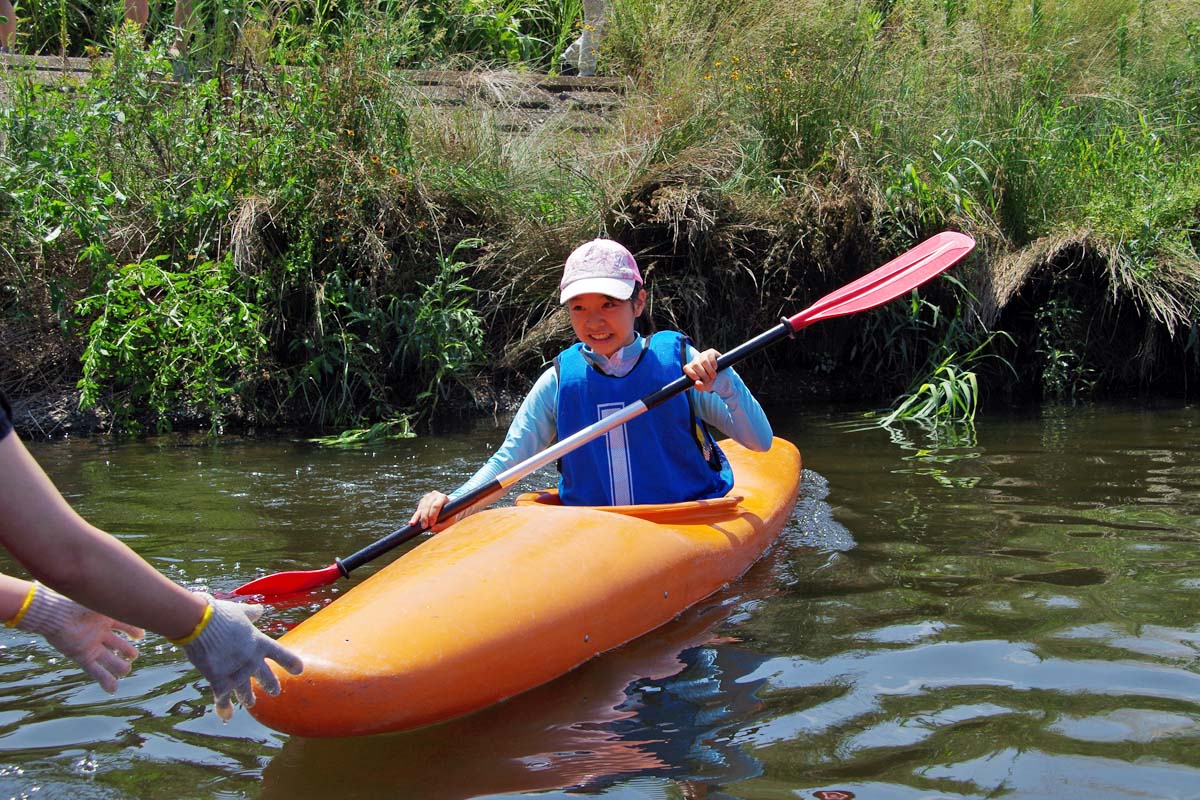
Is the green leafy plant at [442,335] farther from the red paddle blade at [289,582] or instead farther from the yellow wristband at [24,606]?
the yellow wristband at [24,606]

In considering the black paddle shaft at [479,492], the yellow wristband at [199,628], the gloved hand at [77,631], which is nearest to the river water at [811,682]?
the black paddle shaft at [479,492]

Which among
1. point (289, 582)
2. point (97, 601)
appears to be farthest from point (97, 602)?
point (289, 582)

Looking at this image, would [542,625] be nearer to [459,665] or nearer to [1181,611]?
[459,665]

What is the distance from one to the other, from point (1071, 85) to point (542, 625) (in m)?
6.07

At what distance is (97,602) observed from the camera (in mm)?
1453

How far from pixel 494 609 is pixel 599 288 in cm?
109

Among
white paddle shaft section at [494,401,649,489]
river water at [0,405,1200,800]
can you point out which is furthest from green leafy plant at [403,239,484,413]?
white paddle shaft section at [494,401,649,489]

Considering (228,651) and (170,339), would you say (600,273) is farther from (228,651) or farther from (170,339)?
(170,339)

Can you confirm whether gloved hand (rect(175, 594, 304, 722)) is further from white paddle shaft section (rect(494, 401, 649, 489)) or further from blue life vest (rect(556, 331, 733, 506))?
blue life vest (rect(556, 331, 733, 506))

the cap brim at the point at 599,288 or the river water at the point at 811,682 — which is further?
the cap brim at the point at 599,288

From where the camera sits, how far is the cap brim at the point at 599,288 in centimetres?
336

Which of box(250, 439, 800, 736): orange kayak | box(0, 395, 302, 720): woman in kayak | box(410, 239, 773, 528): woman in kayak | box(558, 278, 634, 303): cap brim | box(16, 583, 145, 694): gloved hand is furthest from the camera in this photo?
box(410, 239, 773, 528): woman in kayak

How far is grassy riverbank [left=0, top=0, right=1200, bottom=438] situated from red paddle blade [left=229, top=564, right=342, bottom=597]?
2.70 metres

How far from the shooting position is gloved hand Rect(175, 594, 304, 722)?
1.62 meters
